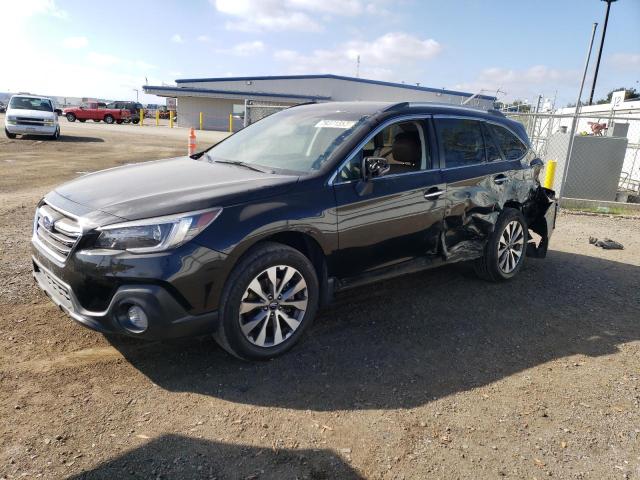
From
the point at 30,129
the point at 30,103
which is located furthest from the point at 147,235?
the point at 30,103

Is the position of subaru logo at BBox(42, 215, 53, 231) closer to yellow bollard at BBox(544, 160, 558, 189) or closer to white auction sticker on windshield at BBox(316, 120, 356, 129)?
white auction sticker on windshield at BBox(316, 120, 356, 129)

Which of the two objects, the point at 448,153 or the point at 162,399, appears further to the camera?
the point at 448,153

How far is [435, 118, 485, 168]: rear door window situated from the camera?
473 centimetres

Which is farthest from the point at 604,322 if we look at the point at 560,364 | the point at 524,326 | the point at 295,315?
the point at 295,315

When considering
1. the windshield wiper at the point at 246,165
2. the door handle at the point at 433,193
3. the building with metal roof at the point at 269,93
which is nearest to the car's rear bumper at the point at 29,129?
the windshield wiper at the point at 246,165

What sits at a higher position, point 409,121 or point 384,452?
point 409,121

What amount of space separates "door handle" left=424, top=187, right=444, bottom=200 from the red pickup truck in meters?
43.6

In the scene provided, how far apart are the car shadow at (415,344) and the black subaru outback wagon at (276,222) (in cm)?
28

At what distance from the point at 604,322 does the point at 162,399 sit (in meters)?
4.05

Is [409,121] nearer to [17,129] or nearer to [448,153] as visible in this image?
[448,153]

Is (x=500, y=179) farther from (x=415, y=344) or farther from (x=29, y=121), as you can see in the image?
(x=29, y=121)

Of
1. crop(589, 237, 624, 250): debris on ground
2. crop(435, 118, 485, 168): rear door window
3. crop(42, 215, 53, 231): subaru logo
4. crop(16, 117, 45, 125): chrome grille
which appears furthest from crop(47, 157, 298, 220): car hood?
crop(16, 117, 45, 125): chrome grille

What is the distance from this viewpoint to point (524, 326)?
4512mm

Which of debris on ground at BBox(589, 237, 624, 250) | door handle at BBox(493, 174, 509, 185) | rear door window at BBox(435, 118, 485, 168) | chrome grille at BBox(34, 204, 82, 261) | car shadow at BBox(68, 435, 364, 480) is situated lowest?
car shadow at BBox(68, 435, 364, 480)
